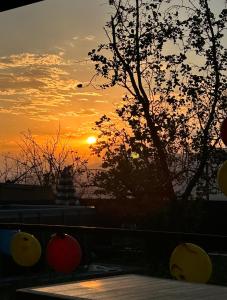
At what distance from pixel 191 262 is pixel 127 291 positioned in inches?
27.7

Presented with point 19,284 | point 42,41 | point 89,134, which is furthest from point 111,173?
point 19,284

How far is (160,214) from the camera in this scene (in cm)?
1062

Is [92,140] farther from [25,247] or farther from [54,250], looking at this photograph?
[54,250]

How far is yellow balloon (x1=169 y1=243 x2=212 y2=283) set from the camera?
111 inches

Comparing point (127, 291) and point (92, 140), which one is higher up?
point (92, 140)

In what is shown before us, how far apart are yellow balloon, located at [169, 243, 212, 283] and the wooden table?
1.28 ft

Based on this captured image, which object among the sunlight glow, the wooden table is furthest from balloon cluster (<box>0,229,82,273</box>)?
the sunlight glow

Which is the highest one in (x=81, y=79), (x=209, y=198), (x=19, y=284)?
(x=81, y=79)

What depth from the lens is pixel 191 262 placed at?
2.82 metres

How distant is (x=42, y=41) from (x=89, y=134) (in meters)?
3.21

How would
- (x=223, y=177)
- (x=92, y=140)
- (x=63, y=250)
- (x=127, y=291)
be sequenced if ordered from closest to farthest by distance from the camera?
(x=127, y=291) < (x=223, y=177) < (x=63, y=250) < (x=92, y=140)

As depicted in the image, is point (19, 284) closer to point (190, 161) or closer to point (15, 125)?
point (190, 161)

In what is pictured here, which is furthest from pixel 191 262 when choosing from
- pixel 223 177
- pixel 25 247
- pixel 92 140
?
pixel 92 140

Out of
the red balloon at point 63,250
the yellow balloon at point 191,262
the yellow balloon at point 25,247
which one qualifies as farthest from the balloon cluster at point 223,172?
the yellow balloon at point 25,247
